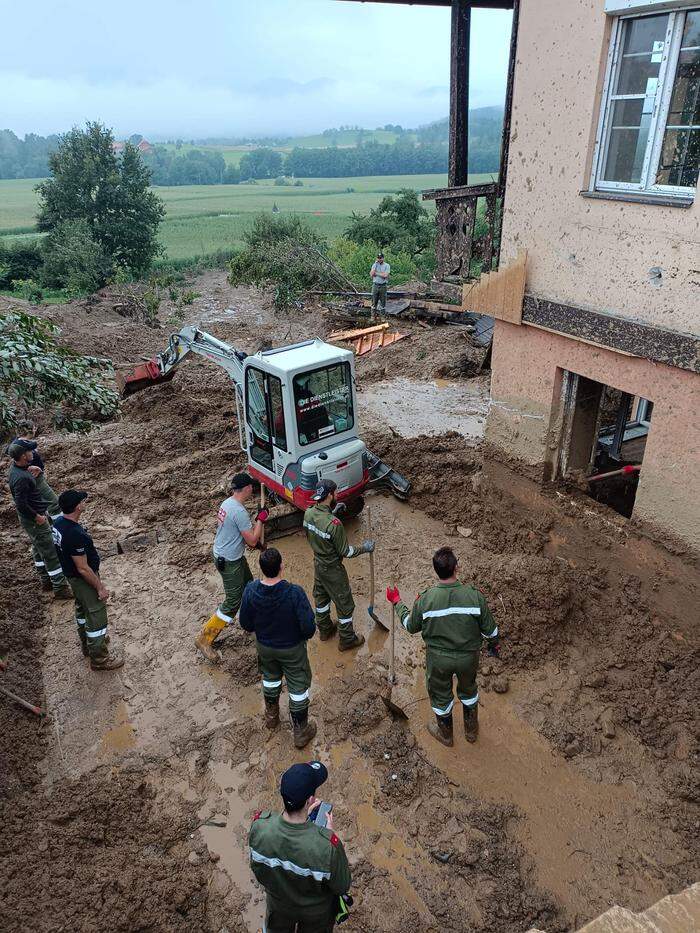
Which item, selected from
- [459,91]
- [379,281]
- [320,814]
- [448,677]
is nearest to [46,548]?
[448,677]

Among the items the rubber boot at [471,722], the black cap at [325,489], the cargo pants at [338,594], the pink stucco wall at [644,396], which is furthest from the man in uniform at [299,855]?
the pink stucco wall at [644,396]

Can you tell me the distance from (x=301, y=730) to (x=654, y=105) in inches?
227

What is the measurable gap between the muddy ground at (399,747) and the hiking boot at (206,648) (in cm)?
11

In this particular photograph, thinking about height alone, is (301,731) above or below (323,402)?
below

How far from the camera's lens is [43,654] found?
6.29 metres

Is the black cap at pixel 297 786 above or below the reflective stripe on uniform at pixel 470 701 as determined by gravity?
above

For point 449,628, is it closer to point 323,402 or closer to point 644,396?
point 644,396

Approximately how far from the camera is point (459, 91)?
10.4 meters

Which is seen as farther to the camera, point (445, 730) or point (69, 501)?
point (69, 501)

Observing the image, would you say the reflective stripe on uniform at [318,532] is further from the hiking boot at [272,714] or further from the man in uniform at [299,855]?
the man in uniform at [299,855]

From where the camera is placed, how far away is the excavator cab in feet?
23.9

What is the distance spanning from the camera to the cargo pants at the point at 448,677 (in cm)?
476

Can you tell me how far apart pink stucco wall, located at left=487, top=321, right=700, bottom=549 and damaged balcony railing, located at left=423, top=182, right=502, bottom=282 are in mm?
4455

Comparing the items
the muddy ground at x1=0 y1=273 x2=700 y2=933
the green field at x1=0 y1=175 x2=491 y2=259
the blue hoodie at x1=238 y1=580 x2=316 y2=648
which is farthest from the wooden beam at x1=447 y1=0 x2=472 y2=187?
the green field at x1=0 y1=175 x2=491 y2=259
